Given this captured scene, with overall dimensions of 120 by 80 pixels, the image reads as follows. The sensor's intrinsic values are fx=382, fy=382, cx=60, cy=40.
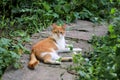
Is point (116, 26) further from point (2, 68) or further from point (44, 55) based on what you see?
point (2, 68)

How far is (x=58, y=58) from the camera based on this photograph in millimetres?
5320

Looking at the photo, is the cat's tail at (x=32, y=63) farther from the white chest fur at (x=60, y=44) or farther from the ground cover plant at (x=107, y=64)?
the white chest fur at (x=60, y=44)

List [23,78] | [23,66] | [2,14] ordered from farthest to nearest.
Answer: [2,14] → [23,66] → [23,78]

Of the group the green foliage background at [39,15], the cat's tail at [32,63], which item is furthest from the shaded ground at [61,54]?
the green foliage background at [39,15]

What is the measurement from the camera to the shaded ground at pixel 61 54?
4.80 metres

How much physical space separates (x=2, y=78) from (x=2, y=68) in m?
0.37

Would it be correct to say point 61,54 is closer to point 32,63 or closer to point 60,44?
point 60,44

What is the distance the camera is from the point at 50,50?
214 inches

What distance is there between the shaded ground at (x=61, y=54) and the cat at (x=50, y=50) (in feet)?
0.27

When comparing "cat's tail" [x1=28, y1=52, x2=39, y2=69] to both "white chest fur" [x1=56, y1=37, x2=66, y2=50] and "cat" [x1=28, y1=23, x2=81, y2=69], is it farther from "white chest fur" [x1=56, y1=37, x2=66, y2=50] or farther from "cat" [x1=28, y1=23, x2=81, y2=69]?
"white chest fur" [x1=56, y1=37, x2=66, y2=50]

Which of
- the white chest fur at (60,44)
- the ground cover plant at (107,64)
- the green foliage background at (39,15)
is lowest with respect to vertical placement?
the green foliage background at (39,15)

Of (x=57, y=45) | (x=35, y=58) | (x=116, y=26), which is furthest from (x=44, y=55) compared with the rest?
(x=116, y=26)

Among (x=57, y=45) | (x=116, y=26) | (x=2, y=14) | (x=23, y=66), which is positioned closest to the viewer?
(x=116, y=26)

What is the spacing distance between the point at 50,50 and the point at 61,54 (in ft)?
1.04
